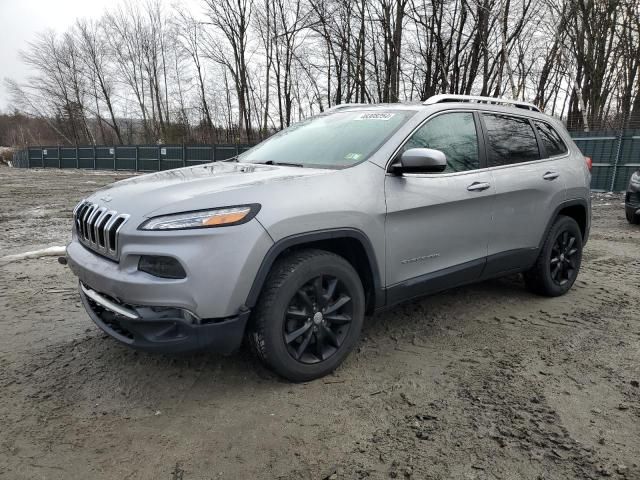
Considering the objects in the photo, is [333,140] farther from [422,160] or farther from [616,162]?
[616,162]

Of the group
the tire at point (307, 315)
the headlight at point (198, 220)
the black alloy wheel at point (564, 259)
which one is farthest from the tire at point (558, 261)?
the headlight at point (198, 220)

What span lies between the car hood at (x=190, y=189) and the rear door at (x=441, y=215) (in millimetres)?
607

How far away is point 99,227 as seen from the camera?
255cm

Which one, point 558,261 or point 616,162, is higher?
point 616,162

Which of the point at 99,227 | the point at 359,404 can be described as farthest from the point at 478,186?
the point at 99,227

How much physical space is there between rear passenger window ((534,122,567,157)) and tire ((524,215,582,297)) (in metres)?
0.62

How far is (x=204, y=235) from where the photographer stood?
7.43 feet

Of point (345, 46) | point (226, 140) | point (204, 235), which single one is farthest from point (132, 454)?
point (226, 140)

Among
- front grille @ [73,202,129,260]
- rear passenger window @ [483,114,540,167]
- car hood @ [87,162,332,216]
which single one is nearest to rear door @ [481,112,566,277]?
rear passenger window @ [483,114,540,167]

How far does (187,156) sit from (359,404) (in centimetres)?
2568

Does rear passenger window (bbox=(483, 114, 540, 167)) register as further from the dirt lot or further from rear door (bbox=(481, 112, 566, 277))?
the dirt lot

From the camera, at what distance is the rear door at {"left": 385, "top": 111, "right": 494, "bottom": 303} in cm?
298

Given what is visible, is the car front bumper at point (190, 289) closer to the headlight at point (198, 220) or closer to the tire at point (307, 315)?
the headlight at point (198, 220)

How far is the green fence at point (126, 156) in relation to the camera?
82.5ft
